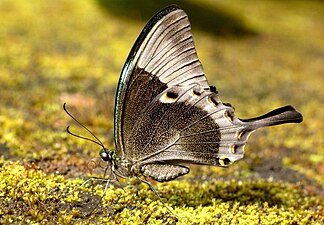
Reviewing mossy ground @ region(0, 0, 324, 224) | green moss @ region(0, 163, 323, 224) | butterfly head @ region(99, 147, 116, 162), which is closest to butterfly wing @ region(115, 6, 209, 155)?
butterfly head @ region(99, 147, 116, 162)

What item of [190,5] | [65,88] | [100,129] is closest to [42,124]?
[100,129]

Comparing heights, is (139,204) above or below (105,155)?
below

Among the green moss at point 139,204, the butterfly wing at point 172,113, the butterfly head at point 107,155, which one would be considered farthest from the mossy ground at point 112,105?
the butterfly wing at point 172,113

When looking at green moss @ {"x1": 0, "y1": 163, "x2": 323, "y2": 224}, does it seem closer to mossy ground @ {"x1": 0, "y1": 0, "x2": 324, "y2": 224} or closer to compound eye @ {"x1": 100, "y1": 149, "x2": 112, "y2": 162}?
mossy ground @ {"x1": 0, "y1": 0, "x2": 324, "y2": 224}

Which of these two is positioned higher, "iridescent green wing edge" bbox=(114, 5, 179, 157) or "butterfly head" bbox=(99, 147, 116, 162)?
"iridescent green wing edge" bbox=(114, 5, 179, 157)

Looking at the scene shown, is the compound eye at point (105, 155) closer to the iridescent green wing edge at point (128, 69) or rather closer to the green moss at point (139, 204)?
the iridescent green wing edge at point (128, 69)

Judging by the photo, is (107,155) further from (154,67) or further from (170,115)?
(154,67)

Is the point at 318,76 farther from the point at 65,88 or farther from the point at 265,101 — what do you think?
the point at 65,88

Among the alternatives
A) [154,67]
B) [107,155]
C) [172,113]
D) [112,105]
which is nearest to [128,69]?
[154,67]
